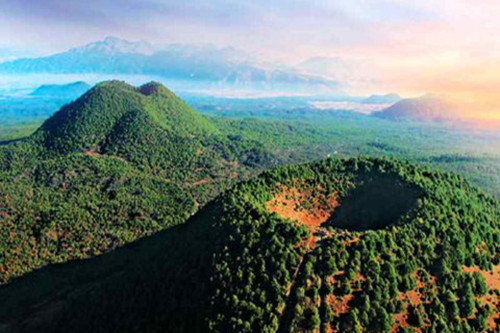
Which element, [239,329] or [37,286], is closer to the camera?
[239,329]

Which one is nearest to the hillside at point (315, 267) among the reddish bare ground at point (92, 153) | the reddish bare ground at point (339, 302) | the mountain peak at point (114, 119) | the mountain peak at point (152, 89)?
the reddish bare ground at point (339, 302)

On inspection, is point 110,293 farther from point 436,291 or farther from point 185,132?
point 185,132

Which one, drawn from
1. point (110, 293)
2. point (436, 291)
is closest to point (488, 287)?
point (436, 291)

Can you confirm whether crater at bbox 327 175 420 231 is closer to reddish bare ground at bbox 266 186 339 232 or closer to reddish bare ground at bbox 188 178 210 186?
reddish bare ground at bbox 266 186 339 232

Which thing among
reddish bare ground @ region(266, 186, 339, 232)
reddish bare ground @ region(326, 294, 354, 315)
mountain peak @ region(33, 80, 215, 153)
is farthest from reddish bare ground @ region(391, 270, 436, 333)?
mountain peak @ region(33, 80, 215, 153)

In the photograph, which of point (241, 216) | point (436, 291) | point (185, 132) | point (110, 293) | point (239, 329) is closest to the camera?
point (239, 329)

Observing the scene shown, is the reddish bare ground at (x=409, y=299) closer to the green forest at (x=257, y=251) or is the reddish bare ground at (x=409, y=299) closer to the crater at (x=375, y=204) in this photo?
the green forest at (x=257, y=251)
